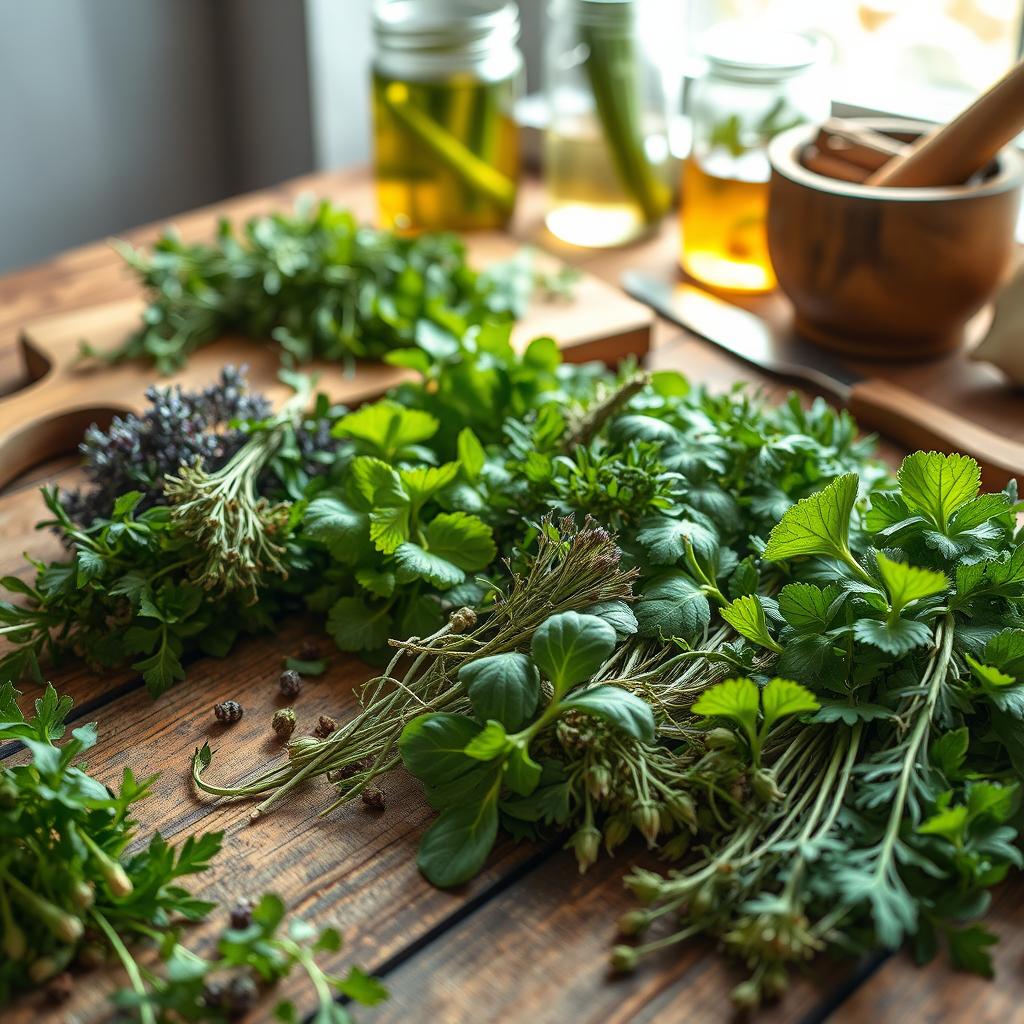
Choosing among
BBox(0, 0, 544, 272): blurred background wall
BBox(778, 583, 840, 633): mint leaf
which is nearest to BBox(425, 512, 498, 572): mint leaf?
BBox(778, 583, 840, 633): mint leaf

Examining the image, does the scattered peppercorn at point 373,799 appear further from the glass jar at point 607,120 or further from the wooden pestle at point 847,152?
the glass jar at point 607,120

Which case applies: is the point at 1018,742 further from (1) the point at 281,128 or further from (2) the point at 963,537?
(1) the point at 281,128

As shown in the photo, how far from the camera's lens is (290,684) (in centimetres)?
88

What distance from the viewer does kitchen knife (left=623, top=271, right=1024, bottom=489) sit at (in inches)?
41.2

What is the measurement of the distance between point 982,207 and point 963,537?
49 cm

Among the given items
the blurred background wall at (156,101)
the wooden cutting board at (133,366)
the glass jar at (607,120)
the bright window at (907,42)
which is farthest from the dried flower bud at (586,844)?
the blurred background wall at (156,101)

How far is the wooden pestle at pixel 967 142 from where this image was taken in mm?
1066

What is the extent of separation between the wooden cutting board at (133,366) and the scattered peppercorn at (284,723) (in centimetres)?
43

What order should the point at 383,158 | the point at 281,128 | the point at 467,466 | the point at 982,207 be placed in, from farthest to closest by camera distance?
1. the point at 281,128
2. the point at 383,158
3. the point at 982,207
4. the point at 467,466

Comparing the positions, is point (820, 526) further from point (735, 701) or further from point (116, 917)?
point (116, 917)

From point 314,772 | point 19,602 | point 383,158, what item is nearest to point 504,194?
point 383,158

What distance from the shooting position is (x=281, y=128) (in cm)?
200

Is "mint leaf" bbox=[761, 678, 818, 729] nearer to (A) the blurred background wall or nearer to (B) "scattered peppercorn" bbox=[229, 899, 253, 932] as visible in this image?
(B) "scattered peppercorn" bbox=[229, 899, 253, 932]

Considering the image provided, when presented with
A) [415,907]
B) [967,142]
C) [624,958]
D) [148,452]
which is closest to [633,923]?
[624,958]
